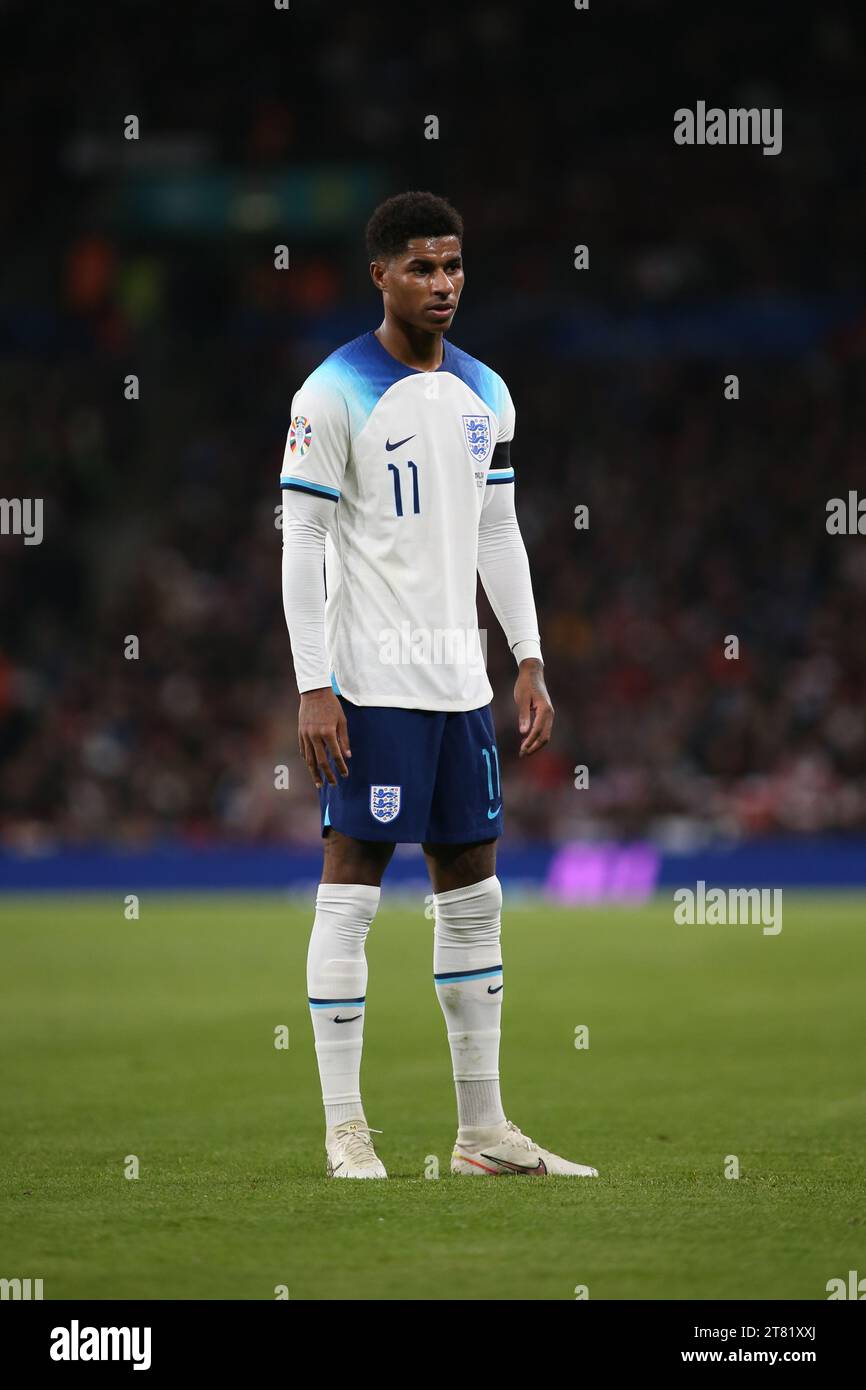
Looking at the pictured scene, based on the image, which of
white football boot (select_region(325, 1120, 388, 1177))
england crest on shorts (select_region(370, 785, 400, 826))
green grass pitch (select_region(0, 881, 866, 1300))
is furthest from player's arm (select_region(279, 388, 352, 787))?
green grass pitch (select_region(0, 881, 866, 1300))

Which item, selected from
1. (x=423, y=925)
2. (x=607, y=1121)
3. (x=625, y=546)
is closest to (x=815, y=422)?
(x=625, y=546)

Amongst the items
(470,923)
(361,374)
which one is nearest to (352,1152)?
(470,923)

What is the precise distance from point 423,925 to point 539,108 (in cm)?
1518

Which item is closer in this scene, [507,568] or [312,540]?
[312,540]

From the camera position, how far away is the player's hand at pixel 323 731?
5.98 metres

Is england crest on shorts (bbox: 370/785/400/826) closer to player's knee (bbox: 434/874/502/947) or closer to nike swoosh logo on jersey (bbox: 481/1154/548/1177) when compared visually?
player's knee (bbox: 434/874/502/947)

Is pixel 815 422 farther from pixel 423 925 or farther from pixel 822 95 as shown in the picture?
pixel 423 925

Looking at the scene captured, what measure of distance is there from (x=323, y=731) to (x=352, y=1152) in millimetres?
1267

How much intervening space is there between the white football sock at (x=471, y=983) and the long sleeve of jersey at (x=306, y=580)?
85 cm

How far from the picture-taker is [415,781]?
240 inches

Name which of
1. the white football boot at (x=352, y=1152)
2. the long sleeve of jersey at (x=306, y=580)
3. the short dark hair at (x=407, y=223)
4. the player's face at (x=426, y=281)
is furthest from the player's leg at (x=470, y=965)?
the short dark hair at (x=407, y=223)

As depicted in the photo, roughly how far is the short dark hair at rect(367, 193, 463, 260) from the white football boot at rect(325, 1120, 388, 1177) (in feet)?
8.86

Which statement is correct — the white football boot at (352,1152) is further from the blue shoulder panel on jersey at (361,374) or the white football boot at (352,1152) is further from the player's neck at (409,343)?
the player's neck at (409,343)

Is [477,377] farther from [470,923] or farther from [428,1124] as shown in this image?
[428,1124]
